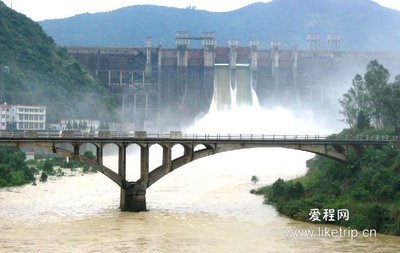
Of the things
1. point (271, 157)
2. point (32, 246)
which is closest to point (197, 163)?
point (271, 157)

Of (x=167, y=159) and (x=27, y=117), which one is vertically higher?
(x=27, y=117)

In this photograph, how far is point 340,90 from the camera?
479ft

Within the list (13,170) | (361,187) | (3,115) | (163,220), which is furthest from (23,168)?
(361,187)

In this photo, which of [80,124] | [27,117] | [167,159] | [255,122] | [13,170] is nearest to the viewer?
[167,159]

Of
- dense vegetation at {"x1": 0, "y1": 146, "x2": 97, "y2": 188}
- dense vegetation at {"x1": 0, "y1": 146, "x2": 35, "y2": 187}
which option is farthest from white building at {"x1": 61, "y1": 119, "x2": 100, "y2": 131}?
dense vegetation at {"x1": 0, "y1": 146, "x2": 35, "y2": 187}

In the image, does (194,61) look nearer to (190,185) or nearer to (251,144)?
(190,185)

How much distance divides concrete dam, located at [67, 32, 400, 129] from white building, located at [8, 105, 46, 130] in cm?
2507

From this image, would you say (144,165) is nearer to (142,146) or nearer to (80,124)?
(142,146)

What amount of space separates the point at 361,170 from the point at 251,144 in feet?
26.2

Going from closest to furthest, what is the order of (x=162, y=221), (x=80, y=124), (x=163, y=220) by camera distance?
1. (x=162, y=221)
2. (x=163, y=220)
3. (x=80, y=124)

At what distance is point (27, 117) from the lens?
381 feet

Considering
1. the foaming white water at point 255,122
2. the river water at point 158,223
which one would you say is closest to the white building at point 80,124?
the foaming white water at point 255,122

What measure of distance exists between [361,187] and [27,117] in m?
69.3

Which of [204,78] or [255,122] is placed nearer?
[255,122]
